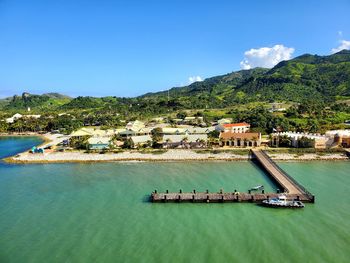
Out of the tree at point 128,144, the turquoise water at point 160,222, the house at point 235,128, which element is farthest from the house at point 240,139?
the tree at point 128,144

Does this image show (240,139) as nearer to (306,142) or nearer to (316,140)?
(306,142)

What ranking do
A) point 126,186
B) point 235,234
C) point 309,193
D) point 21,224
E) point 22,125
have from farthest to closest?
point 22,125 < point 126,186 < point 309,193 < point 21,224 < point 235,234

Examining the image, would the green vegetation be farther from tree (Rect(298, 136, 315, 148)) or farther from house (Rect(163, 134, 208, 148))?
tree (Rect(298, 136, 315, 148))

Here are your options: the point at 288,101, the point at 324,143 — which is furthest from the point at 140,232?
the point at 288,101

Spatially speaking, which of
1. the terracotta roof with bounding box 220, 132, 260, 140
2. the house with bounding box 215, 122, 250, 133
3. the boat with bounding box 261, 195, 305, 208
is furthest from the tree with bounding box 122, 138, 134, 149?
the boat with bounding box 261, 195, 305, 208

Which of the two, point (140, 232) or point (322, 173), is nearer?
point (140, 232)

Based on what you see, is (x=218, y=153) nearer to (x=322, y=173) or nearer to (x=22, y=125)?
(x=322, y=173)

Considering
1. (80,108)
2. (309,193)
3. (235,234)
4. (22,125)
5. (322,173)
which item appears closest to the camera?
(235,234)
